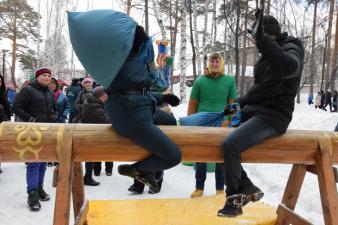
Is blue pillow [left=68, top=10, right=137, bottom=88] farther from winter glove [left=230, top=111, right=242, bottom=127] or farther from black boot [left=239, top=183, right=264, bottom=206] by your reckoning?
black boot [left=239, top=183, right=264, bottom=206]

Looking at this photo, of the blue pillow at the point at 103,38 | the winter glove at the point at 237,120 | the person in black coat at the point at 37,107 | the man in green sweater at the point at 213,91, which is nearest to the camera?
the blue pillow at the point at 103,38

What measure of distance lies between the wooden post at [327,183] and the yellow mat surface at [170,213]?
1015 millimetres

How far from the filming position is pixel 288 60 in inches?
106

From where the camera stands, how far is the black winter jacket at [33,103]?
488cm

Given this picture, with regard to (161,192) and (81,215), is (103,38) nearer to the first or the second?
(81,215)

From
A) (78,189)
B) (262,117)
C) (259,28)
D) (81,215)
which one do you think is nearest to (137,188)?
(78,189)

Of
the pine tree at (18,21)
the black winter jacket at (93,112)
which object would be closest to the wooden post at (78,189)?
the black winter jacket at (93,112)

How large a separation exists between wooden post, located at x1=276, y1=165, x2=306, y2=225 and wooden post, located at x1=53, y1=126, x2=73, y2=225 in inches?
86.1

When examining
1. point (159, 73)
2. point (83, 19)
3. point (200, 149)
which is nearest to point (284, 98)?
point (200, 149)

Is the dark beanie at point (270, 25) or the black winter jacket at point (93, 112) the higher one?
the dark beanie at point (270, 25)

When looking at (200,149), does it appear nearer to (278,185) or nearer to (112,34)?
(112,34)

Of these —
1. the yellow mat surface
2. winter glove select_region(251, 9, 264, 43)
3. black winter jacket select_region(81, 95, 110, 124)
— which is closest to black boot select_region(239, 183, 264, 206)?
the yellow mat surface

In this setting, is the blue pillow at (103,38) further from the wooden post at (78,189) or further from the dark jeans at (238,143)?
the wooden post at (78,189)

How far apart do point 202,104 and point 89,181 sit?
86.6 inches
